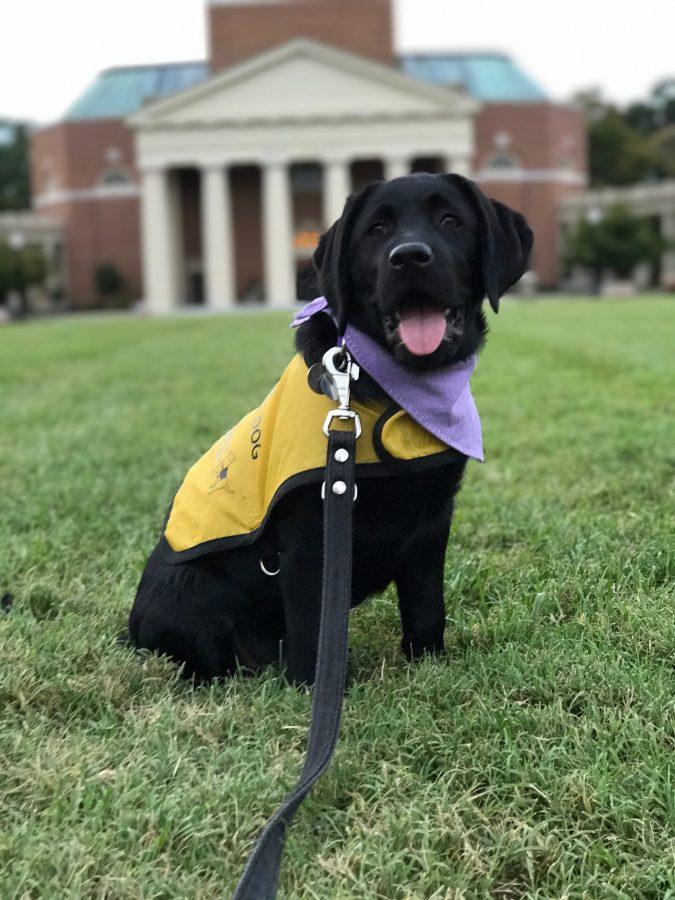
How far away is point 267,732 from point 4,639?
104 cm

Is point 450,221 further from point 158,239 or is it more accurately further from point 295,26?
point 295,26

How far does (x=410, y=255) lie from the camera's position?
2.31 meters

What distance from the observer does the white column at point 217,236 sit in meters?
53.5

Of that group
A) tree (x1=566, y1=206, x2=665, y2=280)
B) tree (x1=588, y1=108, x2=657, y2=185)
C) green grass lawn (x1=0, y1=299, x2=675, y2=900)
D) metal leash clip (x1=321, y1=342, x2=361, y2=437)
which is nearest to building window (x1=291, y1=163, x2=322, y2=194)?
tree (x1=566, y1=206, x2=665, y2=280)

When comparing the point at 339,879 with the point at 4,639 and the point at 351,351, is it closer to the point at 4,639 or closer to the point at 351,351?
the point at 351,351

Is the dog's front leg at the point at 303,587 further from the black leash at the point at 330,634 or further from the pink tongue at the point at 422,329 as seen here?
the pink tongue at the point at 422,329

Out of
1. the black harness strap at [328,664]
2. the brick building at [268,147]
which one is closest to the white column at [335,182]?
the brick building at [268,147]

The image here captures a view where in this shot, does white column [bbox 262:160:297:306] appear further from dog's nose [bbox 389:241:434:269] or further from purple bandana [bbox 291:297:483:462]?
dog's nose [bbox 389:241:434:269]

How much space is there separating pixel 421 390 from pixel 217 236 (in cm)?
5302

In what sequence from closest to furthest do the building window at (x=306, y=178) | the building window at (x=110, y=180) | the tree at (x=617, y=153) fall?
the building window at (x=306, y=178)
the building window at (x=110, y=180)
the tree at (x=617, y=153)

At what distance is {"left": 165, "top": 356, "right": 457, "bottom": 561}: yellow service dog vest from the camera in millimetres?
2453

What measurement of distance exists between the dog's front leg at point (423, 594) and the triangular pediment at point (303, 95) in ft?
171

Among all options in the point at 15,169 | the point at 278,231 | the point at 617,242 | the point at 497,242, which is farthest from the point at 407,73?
the point at 497,242

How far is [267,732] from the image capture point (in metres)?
2.45
